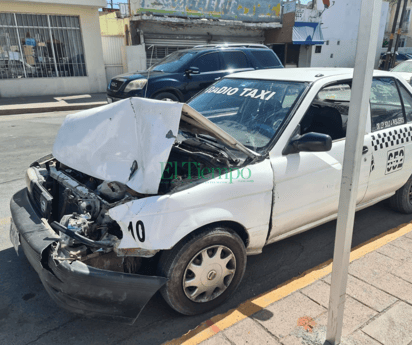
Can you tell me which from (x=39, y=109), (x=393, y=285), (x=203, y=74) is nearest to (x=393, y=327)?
(x=393, y=285)

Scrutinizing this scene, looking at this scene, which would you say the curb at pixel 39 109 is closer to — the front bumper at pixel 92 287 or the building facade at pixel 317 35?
the front bumper at pixel 92 287

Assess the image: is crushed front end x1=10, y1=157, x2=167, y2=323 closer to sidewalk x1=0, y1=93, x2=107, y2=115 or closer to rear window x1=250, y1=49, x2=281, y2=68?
rear window x1=250, y1=49, x2=281, y2=68

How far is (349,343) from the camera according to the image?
2250 mm

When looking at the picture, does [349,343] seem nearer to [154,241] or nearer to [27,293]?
[154,241]

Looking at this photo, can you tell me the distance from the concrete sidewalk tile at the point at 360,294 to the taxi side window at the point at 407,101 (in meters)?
1.99

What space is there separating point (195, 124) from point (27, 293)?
1.96m

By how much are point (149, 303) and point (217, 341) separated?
2.17ft

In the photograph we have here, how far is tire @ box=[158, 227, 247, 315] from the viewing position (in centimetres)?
230

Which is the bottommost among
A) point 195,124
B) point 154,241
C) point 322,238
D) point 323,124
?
point 322,238

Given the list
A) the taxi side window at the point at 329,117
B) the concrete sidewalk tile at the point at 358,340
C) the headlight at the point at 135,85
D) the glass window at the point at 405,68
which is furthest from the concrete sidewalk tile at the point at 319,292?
the glass window at the point at 405,68

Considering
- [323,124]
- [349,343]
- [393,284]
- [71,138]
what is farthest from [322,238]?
[71,138]

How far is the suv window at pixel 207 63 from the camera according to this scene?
29.6 ft

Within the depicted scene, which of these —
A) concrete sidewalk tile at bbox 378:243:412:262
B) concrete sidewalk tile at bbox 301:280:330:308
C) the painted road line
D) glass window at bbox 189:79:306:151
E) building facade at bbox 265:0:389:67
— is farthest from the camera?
building facade at bbox 265:0:389:67

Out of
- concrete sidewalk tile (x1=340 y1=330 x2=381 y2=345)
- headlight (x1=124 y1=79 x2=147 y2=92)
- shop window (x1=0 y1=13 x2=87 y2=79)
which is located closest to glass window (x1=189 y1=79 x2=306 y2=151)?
concrete sidewalk tile (x1=340 y1=330 x2=381 y2=345)
